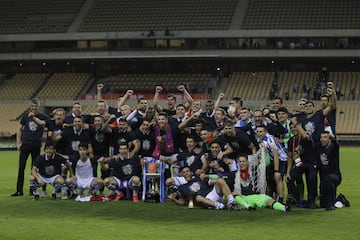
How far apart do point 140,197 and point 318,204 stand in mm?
3942

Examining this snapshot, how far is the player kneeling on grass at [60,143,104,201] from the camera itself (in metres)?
15.0

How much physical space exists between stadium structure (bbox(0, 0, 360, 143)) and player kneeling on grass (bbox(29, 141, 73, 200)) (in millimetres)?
39415

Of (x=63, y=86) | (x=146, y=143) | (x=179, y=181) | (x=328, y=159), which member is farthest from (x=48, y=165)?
(x=63, y=86)

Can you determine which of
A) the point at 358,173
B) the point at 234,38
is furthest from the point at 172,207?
the point at 234,38

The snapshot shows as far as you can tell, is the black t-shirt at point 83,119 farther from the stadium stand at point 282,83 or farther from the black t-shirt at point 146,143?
the stadium stand at point 282,83

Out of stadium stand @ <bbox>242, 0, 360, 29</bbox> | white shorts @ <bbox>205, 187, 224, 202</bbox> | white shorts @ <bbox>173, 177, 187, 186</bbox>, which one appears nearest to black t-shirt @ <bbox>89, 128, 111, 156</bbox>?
white shorts @ <bbox>173, 177, 187, 186</bbox>

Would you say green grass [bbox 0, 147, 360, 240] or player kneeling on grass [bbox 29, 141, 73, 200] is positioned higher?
player kneeling on grass [bbox 29, 141, 73, 200]

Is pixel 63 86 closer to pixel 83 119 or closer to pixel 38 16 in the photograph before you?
pixel 38 16

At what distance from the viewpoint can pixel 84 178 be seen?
15.2m

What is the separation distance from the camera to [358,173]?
23203 millimetres

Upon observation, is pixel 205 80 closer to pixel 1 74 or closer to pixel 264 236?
pixel 1 74

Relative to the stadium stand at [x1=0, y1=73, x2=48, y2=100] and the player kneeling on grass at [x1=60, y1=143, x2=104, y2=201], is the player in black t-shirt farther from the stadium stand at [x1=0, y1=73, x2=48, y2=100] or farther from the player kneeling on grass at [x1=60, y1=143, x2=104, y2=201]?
the stadium stand at [x1=0, y1=73, x2=48, y2=100]

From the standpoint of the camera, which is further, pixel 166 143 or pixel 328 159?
pixel 166 143

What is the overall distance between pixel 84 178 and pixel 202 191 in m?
3.02
